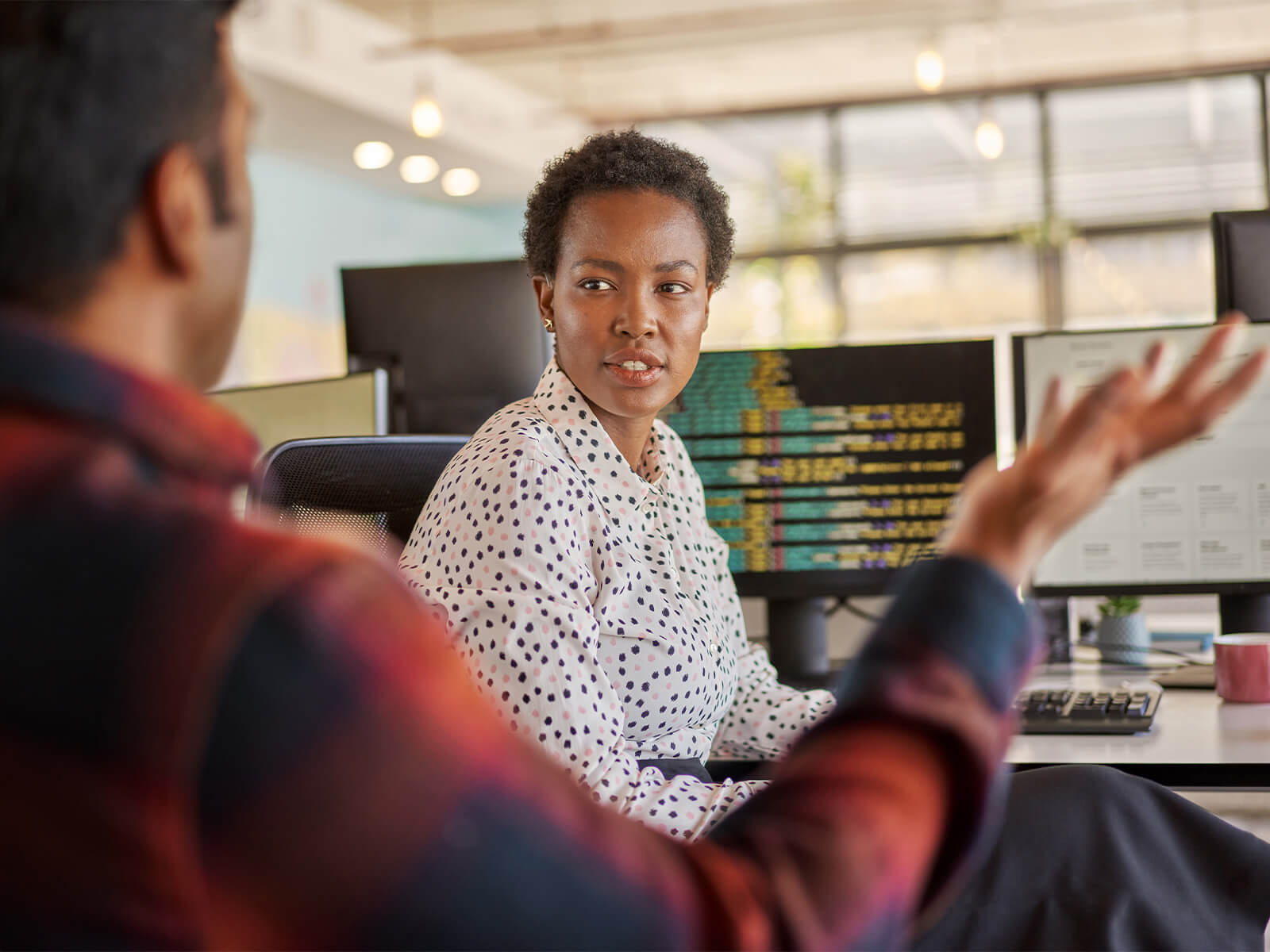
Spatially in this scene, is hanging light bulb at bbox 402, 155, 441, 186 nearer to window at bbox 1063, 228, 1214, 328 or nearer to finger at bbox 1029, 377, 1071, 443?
window at bbox 1063, 228, 1214, 328

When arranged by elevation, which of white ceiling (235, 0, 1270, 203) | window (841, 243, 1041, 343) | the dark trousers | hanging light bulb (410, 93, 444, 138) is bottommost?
the dark trousers

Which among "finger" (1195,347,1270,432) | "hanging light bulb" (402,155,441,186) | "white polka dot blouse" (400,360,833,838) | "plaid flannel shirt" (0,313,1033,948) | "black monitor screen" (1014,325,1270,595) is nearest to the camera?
"plaid flannel shirt" (0,313,1033,948)

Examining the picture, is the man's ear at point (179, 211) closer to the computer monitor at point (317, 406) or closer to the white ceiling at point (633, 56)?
the computer monitor at point (317, 406)

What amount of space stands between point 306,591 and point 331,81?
598 centimetres

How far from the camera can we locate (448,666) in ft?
1.73

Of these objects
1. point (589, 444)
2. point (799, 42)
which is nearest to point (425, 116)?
point (799, 42)

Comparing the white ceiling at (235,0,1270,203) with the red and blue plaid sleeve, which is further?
the white ceiling at (235,0,1270,203)

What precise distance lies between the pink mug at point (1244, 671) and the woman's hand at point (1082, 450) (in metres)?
1.23

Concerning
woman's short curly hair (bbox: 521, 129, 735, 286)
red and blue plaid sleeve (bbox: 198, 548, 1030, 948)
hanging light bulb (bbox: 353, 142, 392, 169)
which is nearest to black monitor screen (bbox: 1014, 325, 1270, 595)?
woman's short curly hair (bbox: 521, 129, 735, 286)

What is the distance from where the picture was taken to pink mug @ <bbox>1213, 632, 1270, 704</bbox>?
173cm

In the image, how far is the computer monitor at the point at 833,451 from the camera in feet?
6.68

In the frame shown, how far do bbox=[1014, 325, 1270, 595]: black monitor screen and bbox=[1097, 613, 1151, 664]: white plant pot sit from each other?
0.15 metres

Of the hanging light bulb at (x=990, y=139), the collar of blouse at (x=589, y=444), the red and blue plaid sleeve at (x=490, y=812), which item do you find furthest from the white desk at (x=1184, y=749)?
the hanging light bulb at (x=990, y=139)

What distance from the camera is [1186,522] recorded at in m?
1.95
